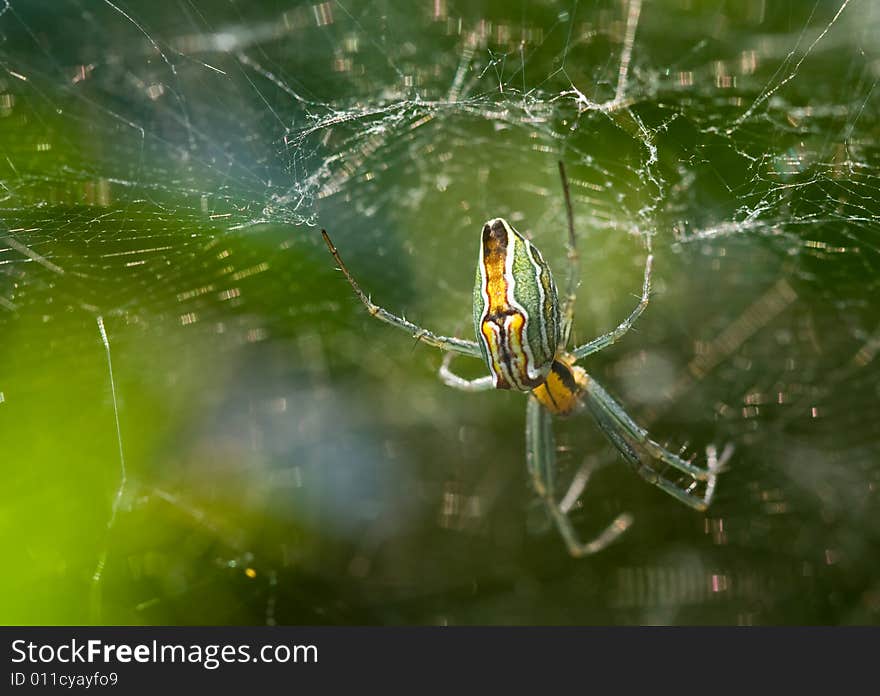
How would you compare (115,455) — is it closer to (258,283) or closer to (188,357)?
(188,357)

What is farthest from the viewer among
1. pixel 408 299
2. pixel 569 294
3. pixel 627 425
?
pixel 408 299

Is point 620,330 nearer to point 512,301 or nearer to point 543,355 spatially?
point 543,355

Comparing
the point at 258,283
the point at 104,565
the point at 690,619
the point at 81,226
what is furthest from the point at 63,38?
the point at 690,619

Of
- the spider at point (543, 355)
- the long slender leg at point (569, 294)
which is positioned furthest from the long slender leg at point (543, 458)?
the long slender leg at point (569, 294)

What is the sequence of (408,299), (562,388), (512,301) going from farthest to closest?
(408,299)
(562,388)
(512,301)

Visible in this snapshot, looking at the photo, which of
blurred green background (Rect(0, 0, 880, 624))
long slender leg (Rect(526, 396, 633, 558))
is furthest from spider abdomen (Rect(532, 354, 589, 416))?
blurred green background (Rect(0, 0, 880, 624))

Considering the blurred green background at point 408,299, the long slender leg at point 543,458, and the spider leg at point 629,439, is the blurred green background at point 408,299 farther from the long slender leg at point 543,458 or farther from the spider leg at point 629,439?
the long slender leg at point 543,458

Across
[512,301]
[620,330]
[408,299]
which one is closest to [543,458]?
[620,330]
